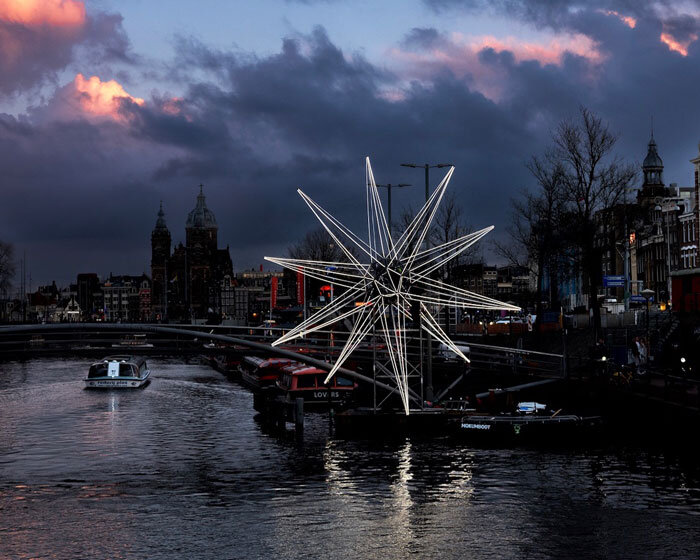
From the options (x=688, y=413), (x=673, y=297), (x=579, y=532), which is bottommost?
(x=579, y=532)

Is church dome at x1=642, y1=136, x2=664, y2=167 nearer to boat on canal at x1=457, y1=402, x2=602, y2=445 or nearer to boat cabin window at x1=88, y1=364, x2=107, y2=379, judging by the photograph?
boat cabin window at x1=88, y1=364, x2=107, y2=379

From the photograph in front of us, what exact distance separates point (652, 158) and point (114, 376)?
10214 cm

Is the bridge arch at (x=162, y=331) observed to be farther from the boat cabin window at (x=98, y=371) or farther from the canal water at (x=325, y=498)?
the boat cabin window at (x=98, y=371)

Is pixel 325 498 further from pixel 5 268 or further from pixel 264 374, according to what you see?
pixel 5 268

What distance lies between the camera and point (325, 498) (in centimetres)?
4178

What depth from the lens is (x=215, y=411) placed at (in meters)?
75.6

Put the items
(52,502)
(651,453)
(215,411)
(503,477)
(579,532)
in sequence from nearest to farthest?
(579,532) → (52,502) → (503,477) → (651,453) → (215,411)

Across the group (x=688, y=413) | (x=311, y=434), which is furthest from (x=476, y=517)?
(x=311, y=434)

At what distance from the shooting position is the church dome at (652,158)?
6629 inches

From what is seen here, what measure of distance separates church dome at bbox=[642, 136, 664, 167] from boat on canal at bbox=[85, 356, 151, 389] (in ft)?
318

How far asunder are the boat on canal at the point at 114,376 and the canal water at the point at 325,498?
32.3 meters

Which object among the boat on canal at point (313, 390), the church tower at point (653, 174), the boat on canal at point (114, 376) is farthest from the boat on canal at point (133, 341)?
the church tower at point (653, 174)

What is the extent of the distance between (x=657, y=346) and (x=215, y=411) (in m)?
29.8

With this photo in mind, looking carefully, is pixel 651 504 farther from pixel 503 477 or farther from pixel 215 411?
pixel 215 411
